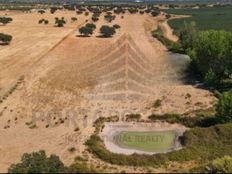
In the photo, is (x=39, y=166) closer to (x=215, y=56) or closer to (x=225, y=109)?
(x=225, y=109)

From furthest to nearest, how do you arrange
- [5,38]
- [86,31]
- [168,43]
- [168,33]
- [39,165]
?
1. [168,33]
2. [86,31]
3. [168,43]
4. [5,38]
5. [39,165]

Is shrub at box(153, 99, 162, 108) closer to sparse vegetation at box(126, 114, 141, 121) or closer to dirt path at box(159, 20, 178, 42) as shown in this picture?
sparse vegetation at box(126, 114, 141, 121)

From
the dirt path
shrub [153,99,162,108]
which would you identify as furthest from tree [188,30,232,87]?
the dirt path

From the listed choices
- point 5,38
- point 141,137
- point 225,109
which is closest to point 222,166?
point 141,137

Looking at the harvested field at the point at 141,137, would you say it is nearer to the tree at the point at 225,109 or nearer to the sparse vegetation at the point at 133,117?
the sparse vegetation at the point at 133,117

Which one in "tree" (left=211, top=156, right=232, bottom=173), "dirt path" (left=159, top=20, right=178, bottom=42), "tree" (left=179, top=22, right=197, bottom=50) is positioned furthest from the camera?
"dirt path" (left=159, top=20, right=178, bottom=42)

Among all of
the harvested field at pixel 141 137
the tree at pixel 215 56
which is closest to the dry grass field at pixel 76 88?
the harvested field at pixel 141 137
